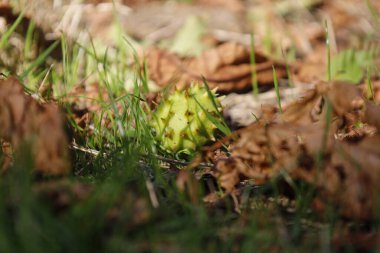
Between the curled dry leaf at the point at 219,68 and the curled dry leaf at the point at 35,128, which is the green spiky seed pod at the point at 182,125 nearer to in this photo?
the curled dry leaf at the point at 35,128

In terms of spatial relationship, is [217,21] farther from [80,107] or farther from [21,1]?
[80,107]

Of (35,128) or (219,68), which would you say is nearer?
(35,128)

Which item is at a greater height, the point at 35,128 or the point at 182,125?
the point at 35,128

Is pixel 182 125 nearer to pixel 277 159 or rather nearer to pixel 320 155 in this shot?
pixel 277 159

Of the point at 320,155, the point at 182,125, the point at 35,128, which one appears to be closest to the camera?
the point at 320,155

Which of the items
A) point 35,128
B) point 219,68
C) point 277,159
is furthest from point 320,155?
point 219,68

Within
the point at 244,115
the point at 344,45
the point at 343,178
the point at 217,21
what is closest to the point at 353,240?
the point at 343,178

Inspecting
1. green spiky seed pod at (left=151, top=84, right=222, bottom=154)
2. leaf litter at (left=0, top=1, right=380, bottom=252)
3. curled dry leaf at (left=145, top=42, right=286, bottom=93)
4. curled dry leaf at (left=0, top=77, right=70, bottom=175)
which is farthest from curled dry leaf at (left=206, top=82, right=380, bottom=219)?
curled dry leaf at (left=145, top=42, right=286, bottom=93)

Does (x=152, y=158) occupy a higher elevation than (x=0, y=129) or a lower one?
lower
